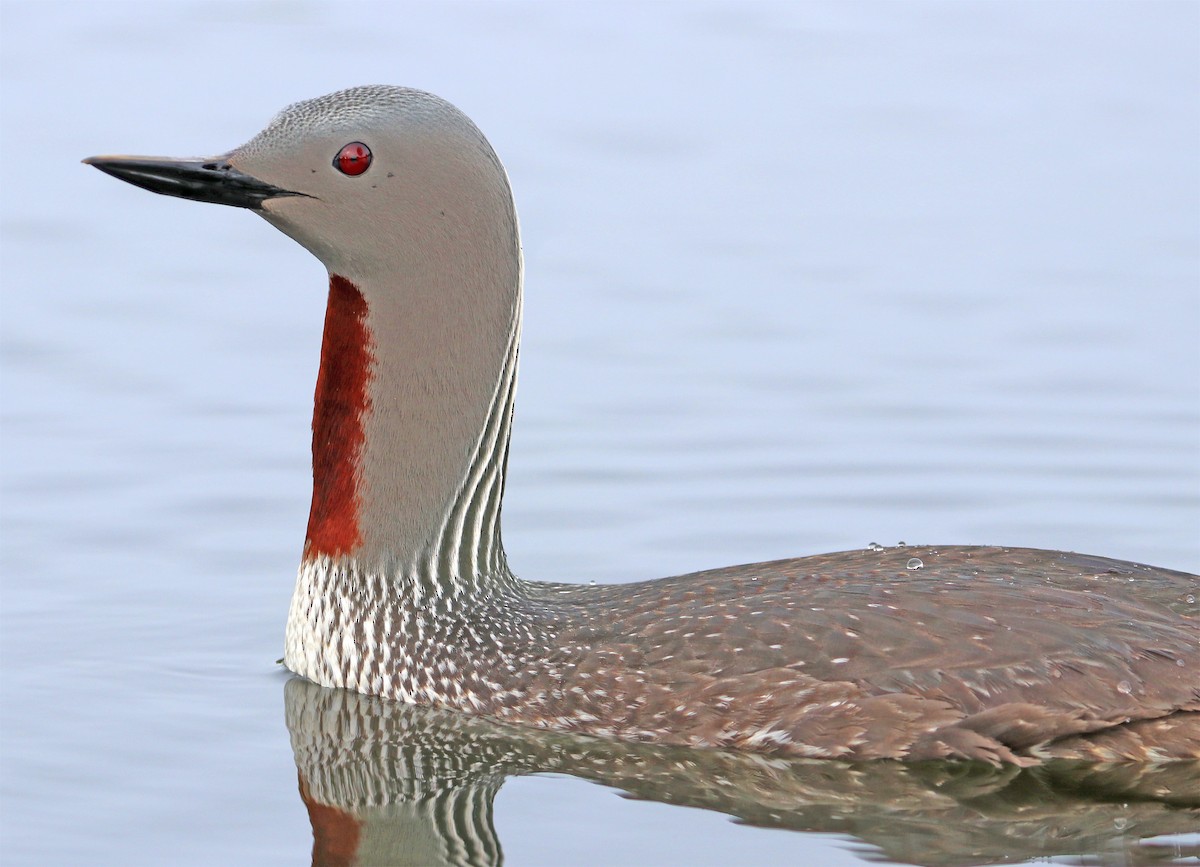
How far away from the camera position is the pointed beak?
9.05 meters

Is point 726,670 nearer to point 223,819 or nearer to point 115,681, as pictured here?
point 223,819

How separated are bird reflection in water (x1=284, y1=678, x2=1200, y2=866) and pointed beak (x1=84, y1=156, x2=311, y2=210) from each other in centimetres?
198

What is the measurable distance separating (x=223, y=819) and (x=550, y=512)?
3.81 m

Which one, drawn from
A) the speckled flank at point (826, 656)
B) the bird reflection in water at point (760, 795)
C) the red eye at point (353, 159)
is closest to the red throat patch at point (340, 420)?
the speckled flank at point (826, 656)

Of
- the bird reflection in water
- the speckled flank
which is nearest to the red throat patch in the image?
the speckled flank

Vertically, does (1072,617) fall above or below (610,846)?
above

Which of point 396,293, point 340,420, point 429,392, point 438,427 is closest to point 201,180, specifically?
point 396,293

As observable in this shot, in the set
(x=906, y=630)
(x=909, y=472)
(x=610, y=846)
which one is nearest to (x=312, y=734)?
(x=610, y=846)

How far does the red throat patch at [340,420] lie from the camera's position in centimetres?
930

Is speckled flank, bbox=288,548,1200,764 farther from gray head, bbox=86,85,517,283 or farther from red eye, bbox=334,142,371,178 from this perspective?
red eye, bbox=334,142,371,178

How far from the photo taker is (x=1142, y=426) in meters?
12.8

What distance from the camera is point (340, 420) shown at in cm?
939

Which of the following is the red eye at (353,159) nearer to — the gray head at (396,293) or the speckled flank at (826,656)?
the gray head at (396,293)

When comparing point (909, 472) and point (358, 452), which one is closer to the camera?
point (358, 452)
